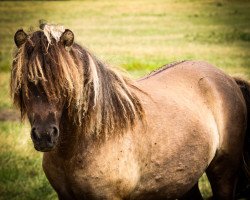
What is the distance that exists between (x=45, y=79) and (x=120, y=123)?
2.58 feet

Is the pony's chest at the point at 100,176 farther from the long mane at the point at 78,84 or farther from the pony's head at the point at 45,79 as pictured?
the pony's head at the point at 45,79

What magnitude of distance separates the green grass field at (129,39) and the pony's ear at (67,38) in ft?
1.36

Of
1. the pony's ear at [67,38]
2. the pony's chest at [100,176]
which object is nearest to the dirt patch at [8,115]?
the pony's chest at [100,176]

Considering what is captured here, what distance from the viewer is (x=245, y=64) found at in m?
17.0

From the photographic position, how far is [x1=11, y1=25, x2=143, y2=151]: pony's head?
3262mm

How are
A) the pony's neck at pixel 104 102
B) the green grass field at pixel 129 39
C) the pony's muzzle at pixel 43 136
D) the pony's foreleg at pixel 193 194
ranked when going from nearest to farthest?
the pony's muzzle at pixel 43 136
the pony's neck at pixel 104 102
the pony's foreleg at pixel 193 194
the green grass field at pixel 129 39

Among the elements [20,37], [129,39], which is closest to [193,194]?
[20,37]

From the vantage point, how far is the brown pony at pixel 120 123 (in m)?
3.32

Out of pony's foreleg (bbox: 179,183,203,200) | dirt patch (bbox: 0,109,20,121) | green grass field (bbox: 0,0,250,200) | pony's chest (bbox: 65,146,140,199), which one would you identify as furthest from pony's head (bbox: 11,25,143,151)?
dirt patch (bbox: 0,109,20,121)

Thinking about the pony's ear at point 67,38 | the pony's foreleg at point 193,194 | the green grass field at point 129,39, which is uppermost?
the pony's ear at point 67,38

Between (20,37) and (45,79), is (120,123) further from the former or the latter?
(20,37)

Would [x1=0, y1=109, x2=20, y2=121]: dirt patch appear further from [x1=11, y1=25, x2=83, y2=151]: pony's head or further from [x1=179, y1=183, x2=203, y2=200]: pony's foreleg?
[x1=11, y1=25, x2=83, y2=151]: pony's head

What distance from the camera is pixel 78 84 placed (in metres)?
3.41

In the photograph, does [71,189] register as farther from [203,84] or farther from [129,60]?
[129,60]
